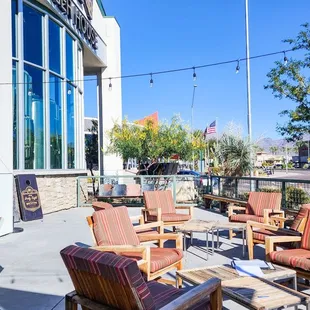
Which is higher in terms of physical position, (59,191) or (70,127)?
(70,127)

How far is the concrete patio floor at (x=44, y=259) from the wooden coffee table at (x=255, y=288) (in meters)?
0.48

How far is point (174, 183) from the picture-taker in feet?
38.2

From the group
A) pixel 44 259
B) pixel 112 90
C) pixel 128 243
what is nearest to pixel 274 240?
pixel 128 243

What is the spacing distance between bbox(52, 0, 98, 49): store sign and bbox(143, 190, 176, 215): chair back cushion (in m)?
7.78

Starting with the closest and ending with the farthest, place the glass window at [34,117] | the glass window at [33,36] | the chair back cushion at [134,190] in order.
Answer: the glass window at [34,117] → the glass window at [33,36] → the chair back cushion at [134,190]

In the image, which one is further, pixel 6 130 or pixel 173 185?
pixel 173 185

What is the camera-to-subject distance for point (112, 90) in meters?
18.4

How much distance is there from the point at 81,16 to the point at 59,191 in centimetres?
717

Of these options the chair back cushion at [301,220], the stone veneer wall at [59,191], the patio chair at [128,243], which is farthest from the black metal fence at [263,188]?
the stone veneer wall at [59,191]

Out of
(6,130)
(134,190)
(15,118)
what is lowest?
(134,190)

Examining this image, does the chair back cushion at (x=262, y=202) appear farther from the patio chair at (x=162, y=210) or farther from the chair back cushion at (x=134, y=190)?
the chair back cushion at (x=134, y=190)

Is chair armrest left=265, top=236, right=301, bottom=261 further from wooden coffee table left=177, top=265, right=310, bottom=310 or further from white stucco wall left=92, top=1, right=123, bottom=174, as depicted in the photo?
white stucco wall left=92, top=1, right=123, bottom=174

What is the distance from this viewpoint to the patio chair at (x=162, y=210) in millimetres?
6381

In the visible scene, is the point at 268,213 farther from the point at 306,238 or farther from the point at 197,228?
the point at 306,238
